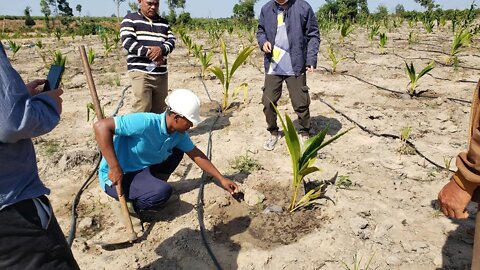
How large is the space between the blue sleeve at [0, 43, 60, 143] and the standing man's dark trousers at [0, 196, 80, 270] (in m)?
0.25

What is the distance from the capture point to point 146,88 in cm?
335

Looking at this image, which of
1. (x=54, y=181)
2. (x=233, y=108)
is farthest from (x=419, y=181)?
(x=54, y=181)

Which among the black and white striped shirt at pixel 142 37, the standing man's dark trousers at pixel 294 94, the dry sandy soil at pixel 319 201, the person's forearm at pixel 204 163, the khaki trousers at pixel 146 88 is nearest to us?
the dry sandy soil at pixel 319 201

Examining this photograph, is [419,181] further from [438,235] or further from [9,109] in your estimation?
[9,109]

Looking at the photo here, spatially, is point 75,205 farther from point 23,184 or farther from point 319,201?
point 319,201

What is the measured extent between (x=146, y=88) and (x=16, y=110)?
2.40 meters

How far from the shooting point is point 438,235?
222 centimetres

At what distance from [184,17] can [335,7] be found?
16.2 m

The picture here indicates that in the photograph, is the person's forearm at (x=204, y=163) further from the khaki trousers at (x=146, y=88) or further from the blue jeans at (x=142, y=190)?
the khaki trousers at (x=146, y=88)

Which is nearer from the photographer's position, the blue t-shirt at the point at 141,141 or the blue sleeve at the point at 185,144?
the blue t-shirt at the point at 141,141

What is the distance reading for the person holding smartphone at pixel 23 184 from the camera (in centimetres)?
100

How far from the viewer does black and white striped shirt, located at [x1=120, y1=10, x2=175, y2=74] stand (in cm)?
317

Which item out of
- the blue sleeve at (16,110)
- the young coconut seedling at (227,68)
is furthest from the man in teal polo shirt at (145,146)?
the young coconut seedling at (227,68)

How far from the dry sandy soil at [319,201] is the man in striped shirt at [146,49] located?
28.9 inches
